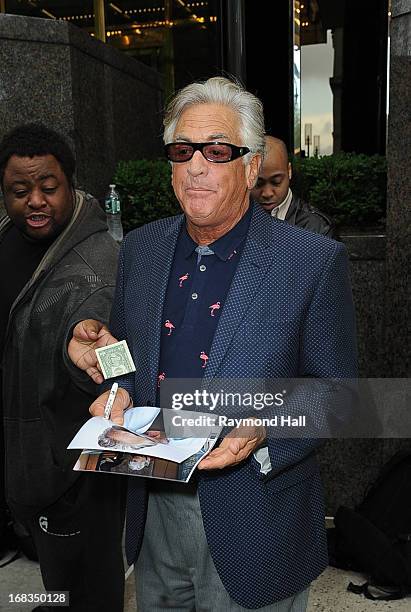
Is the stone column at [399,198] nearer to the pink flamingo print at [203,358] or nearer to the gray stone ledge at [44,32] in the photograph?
the gray stone ledge at [44,32]

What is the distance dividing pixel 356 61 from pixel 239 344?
23.4 ft

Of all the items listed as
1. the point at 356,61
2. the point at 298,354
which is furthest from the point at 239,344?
the point at 356,61

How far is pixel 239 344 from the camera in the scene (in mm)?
1941

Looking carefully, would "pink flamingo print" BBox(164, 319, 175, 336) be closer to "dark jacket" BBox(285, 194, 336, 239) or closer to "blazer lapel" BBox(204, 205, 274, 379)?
"blazer lapel" BBox(204, 205, 274, 379)

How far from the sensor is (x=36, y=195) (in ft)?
8.84

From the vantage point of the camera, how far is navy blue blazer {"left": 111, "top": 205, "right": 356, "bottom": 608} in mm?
1949

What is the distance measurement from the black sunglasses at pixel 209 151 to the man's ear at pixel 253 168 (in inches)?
2.4

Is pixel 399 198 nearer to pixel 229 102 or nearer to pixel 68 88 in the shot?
pixel 68 88

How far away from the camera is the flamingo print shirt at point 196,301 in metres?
2.00

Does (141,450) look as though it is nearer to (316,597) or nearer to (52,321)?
(52,321)

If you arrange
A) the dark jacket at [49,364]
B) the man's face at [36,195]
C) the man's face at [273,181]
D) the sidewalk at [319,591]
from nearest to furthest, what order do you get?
the dark jacket at [49,364]
the man's face at [36,195]
the sidewalk at [319,591]
the man's face at [273,181]

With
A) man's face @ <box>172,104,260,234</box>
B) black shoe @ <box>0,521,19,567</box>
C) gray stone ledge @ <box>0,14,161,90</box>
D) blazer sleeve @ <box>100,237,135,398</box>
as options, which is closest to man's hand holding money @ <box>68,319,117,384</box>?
blazer sleeve @ <box>100,237,135,398</box>

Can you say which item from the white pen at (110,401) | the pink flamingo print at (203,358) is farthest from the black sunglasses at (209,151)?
the white pen at (110,401)

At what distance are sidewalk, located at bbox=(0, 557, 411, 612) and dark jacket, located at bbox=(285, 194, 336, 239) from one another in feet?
5.98
